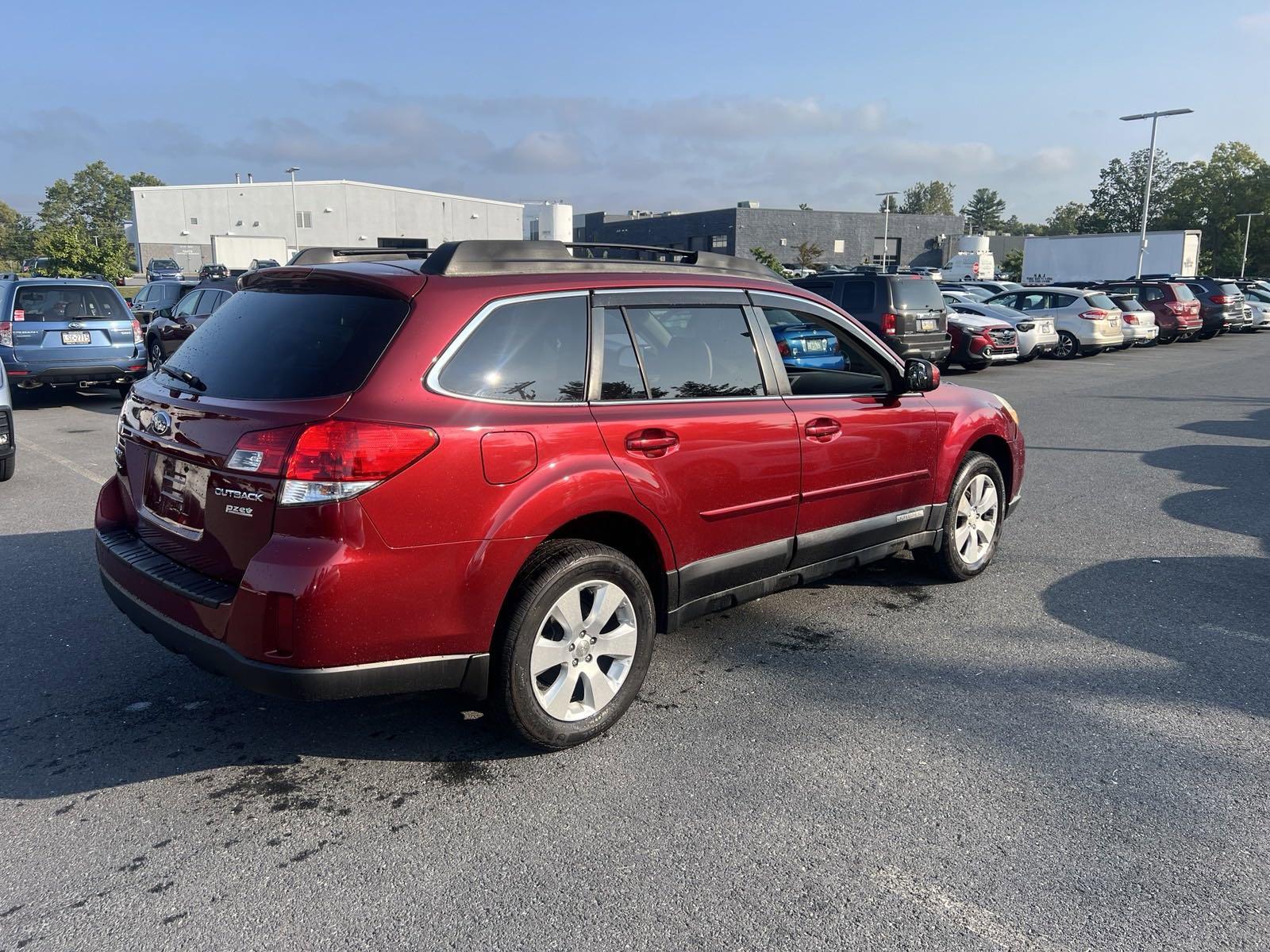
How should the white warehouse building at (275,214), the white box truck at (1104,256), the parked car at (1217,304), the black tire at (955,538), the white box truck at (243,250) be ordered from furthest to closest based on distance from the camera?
the white warehouse building at (275,214)
the white box truck at (243,250)
the white box truck at (1104,256)
the parked car at (1217,304)
the black tire at (955,538)

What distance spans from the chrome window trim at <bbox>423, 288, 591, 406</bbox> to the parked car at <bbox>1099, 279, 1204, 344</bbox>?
26792 mm

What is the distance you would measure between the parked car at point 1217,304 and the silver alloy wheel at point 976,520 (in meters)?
27.6

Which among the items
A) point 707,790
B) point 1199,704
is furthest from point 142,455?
point 1199,704

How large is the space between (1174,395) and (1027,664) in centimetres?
1326

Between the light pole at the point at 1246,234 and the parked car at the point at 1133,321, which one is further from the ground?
the light pole at the point at 1246,234

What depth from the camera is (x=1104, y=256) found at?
41.8 metres

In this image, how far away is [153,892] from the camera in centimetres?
279

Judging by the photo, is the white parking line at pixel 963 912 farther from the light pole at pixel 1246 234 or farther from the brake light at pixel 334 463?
the light pole at pixel 1246 234

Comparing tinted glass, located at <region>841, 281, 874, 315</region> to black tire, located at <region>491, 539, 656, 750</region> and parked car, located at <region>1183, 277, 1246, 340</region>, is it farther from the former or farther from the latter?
parked car, located at <region>1183, 277, 1246, 340</region>

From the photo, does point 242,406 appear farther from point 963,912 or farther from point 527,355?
point 963,912

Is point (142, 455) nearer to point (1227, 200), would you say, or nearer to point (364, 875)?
point (364, 875)

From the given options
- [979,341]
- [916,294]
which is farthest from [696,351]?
[979,341]

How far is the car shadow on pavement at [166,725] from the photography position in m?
3.49

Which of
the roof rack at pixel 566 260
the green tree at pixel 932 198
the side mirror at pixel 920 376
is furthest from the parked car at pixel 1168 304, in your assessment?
the green tree at pixel 932 198
